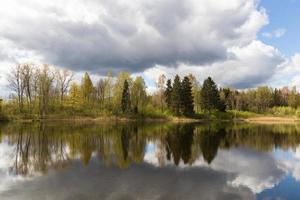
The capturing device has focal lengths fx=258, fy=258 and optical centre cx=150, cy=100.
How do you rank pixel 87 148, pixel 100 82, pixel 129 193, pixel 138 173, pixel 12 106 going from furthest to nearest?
pixel 100 82 → pixel 12 106 → pixel 87 148 → pixel 138 173 → pixel 129 193

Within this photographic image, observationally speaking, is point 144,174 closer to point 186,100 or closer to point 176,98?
point 176,98

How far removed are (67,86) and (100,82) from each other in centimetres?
1114

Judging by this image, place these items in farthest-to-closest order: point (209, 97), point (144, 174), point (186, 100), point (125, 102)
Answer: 1. point (209, 97)
2. point (186, 100)
3. point (125, 102)
4. point (144, 174)

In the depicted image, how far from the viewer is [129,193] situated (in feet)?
34.8

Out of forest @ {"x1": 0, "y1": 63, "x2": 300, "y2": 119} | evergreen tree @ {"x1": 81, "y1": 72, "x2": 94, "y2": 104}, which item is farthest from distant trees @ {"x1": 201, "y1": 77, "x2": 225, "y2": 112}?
evergreen tree @ {"x1": 81, "y1": 72, "x2": 94, "y2": 104}

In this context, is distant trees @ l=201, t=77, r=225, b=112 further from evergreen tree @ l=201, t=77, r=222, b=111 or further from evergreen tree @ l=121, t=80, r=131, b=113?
evergreen tree @ l=121, t=80, r=131, b=113

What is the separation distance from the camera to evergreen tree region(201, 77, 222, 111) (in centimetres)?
8562

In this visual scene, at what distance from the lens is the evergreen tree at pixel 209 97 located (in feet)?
281

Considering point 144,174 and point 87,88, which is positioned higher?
point 87,88

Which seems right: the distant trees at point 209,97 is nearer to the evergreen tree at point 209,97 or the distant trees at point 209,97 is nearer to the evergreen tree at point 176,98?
the evergreen tree at point 209,97

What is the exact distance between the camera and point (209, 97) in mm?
85375

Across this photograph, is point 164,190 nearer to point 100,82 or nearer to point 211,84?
point 100,82

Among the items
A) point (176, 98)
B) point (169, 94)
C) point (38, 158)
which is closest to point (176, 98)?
point (176, 98)

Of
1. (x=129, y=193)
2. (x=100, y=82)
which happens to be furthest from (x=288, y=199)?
(x=100, y=82)
